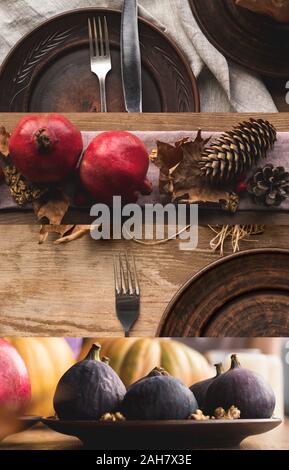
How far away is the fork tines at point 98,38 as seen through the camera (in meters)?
0.58

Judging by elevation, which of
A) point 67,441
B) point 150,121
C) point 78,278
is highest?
point 150,121

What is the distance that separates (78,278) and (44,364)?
61mm

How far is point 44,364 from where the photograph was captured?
19.2 inches

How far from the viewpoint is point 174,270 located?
0.52 metres

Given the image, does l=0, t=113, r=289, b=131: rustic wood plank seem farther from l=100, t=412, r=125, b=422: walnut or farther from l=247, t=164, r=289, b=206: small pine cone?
l=100, t=412, r=125, b=422: walnut

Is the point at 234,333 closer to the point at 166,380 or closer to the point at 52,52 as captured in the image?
the point at 166,380

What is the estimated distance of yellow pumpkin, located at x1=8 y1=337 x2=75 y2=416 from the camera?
48 cm

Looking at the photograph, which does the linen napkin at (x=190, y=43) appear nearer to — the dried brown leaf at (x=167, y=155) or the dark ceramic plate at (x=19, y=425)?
the dried brown leaf at (x=167, y=155)

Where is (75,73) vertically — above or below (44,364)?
above

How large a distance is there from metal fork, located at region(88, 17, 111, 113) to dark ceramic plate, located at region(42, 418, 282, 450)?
0.79 ft

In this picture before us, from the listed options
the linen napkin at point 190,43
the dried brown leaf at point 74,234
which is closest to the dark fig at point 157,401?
the dried brown leaf at point 74,234

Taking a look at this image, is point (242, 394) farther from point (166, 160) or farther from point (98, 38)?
point (98, 38)

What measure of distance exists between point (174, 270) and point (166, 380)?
8 cm

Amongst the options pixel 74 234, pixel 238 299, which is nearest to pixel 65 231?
pixel 74 234
